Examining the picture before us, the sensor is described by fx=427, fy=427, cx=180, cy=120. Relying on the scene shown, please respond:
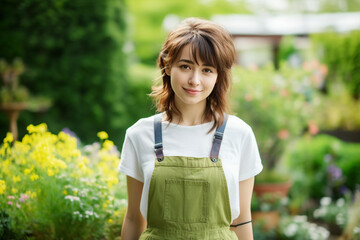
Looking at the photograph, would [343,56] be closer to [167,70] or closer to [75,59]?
[75,59]

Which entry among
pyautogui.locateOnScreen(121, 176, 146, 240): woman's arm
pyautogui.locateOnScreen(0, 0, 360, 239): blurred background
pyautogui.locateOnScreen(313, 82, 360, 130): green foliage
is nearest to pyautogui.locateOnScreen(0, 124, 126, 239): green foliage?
pyautogui.locateOnScreen(121, 176, 146, 240): woman's arm

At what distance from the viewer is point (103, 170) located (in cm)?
270

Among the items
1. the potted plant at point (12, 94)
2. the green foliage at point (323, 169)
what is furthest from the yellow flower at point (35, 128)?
the green foliage at point (323, 169)

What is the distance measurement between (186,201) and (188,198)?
16 mm

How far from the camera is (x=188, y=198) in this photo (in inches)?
70.4

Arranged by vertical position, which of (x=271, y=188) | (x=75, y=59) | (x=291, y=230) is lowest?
(x=291, y=230)

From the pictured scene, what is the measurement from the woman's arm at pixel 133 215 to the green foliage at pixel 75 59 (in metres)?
5.09

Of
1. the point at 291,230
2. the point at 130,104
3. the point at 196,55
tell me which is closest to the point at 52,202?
the point at 196,55

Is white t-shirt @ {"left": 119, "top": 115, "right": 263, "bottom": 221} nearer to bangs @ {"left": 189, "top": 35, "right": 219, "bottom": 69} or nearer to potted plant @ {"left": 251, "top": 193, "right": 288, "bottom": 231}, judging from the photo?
bangs @ {"left": 189, "top": 35, "right": 219, "bottom": 69}

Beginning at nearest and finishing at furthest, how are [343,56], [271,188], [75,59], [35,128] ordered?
[35,128] → [271,188] → [75,59] → [343,56]

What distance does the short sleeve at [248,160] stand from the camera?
6.19ft

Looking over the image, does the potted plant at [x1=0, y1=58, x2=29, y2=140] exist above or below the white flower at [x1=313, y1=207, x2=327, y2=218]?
above

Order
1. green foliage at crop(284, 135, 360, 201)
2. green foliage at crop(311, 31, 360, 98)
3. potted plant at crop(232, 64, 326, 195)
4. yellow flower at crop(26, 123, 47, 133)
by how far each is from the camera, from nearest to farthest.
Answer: yellow flower at crop(26, 123, 47, 133)
potted plant at crop(232, 64, 326, 195)
green foliage at crop(284, 135, 360, 201)
green foliage at crop(311, 31, 360, 98)

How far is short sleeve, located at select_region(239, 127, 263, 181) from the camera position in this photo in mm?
1886
